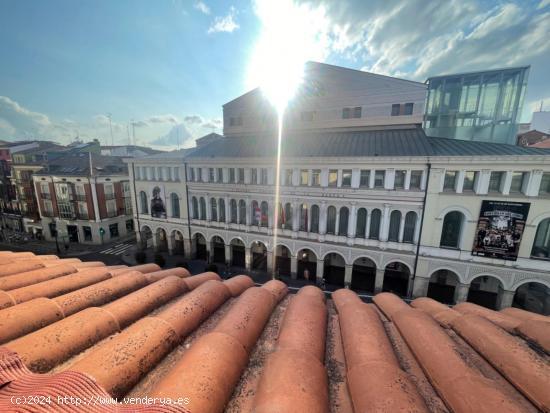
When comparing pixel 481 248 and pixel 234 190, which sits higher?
pixel 234 190

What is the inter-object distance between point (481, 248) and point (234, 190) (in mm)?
21879

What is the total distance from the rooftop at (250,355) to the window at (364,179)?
15.1 metres

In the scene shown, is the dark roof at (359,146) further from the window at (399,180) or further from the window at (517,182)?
the window at (517,182)

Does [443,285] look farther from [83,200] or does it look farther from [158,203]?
[83,200]

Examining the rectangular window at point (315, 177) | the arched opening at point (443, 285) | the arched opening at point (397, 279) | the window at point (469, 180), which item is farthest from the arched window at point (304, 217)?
the arched opening at point (443, 285)

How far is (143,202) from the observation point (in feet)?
99.5

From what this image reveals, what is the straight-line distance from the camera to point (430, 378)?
3.37 meters

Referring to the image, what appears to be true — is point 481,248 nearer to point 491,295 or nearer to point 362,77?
point 491,295

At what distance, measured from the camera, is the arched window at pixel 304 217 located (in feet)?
71.8

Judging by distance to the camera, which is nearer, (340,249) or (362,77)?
(340,249)

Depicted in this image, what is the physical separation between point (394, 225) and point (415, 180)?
13.2 feet

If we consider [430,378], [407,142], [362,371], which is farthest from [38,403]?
[407,142]

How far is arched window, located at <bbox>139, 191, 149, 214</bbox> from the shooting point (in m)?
30.1

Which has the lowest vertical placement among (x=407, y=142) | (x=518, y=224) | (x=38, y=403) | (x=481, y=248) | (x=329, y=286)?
(x=329, y=286)
